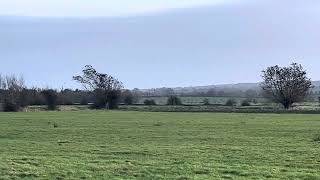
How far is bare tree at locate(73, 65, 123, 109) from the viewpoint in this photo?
13475 cm

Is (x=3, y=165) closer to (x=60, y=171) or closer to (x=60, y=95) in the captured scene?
(x=60, y=171)

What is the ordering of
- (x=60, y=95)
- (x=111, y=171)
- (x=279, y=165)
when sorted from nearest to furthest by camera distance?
(x=111, y=171), (x=279, y=165), (x=60, y=95)

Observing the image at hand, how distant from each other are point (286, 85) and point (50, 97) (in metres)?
51.1

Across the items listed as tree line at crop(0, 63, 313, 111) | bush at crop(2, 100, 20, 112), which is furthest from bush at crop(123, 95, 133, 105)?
bush at crop(2, 100, 20, 112)

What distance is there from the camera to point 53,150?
21.9 m

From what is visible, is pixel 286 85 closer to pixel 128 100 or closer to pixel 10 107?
pixel 128 100

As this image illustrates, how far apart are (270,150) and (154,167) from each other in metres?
7.98

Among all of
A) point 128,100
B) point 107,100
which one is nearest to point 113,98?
point 107,100

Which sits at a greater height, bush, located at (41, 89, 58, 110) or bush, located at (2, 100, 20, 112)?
bush, located at (41, 89, 58, 110)

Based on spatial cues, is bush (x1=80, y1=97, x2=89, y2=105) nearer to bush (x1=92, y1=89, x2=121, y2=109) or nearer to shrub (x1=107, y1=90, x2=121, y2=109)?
bush (x1=92, y1=89, x2=121, y2=109)

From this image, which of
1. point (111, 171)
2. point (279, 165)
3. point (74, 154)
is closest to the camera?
point (111, 171)

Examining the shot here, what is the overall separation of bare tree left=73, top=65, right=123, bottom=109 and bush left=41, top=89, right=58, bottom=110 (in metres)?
9.71

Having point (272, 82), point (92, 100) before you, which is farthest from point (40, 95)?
point (272, 82)

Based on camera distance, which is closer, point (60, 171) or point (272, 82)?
point (60, 171)
